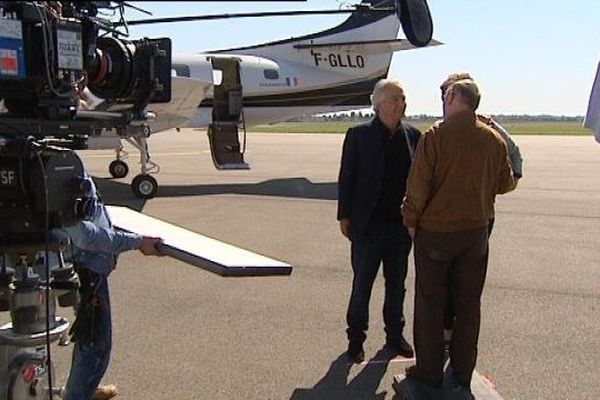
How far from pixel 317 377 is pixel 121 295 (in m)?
2.36

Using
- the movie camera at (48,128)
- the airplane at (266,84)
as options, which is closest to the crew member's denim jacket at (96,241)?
the movie camera at (48,128)

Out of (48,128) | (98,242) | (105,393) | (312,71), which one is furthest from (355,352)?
(312,71)

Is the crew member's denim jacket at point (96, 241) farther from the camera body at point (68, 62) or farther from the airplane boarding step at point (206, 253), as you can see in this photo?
the camera body at point (68, 62)

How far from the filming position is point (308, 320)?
16.9 ft

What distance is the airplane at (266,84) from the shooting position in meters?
12.8

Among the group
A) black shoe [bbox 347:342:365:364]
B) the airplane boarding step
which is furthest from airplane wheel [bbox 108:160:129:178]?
the airplane boarding step

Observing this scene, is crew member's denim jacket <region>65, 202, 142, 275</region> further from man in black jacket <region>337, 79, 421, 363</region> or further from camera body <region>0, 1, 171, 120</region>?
man in black jacket <region>337, 79, 421, 363</region>

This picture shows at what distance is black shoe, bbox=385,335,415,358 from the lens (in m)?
4.48

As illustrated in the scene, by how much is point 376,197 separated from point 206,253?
6.23 feet

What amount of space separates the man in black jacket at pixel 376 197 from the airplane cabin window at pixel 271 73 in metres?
12.1

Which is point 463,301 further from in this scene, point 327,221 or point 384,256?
point 327,221

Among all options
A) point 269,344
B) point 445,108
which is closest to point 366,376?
point 269,344

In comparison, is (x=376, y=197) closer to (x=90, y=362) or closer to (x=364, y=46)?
(x=90, y=362)

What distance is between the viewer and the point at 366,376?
416 cm
